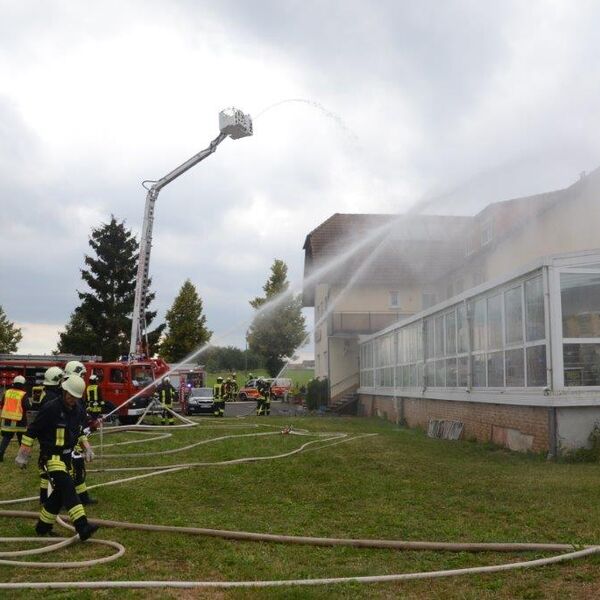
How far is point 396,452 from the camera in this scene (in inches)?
543

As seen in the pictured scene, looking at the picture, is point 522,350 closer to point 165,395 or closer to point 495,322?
point 495,322

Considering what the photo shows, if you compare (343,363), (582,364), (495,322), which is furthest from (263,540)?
(343,363)

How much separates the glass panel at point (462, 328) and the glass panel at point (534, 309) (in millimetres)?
3605

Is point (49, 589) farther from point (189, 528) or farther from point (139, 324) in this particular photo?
point (139, 324)

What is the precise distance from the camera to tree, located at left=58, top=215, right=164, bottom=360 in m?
47.1

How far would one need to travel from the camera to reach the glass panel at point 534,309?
41.8 feet

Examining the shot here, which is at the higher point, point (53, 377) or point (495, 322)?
point (495, 322)

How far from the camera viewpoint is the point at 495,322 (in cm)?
1502

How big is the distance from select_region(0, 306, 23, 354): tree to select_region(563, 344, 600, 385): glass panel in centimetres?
4508

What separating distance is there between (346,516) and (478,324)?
9345mm

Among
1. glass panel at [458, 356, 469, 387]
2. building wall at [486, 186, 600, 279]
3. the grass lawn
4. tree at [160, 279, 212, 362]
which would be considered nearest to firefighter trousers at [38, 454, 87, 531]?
the grass lawn

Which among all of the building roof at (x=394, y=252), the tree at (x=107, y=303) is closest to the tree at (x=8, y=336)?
the tree at (x=107, y=303)

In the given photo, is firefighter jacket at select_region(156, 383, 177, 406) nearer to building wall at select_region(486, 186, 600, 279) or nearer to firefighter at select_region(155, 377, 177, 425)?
firefighter at select_region(155, 377, 177, 425)

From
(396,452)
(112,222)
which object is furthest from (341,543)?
(112,222)
